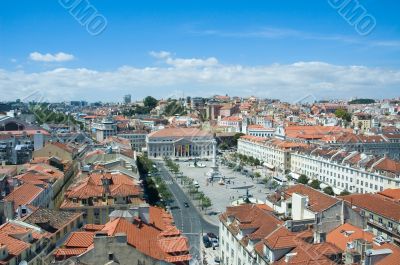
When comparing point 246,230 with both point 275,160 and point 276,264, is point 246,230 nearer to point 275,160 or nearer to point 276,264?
point 276,264

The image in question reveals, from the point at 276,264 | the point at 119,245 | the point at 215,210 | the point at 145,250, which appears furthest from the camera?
the point at 215,210

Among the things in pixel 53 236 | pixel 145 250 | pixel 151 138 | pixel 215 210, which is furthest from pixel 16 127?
pixel 145 250

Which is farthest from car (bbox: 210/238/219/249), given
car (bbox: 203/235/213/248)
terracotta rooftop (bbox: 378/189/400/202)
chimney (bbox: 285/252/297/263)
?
terracotta rooftop (bbox: 378/189/400/202)

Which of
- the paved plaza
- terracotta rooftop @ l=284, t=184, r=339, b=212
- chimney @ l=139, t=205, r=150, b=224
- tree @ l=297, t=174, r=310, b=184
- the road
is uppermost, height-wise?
chimney @ l=139, t=205, r=150, b=224

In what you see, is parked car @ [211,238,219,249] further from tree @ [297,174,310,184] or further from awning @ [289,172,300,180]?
awning @ [289,172,300,180]

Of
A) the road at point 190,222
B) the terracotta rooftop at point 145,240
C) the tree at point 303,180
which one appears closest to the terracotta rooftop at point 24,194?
the terracotta rooftop at point 145,240
